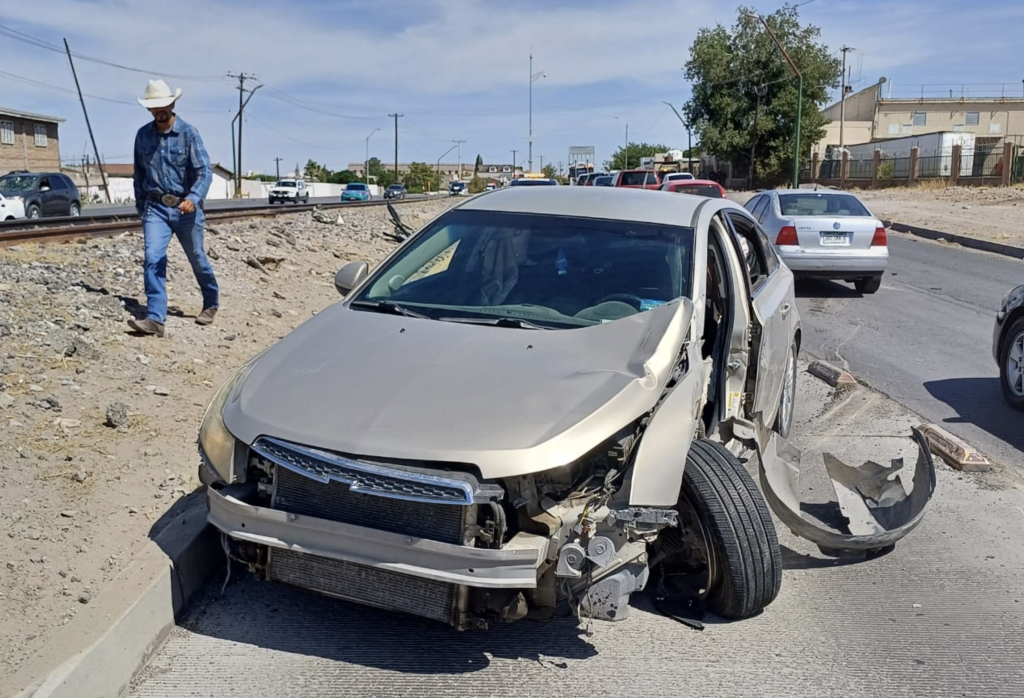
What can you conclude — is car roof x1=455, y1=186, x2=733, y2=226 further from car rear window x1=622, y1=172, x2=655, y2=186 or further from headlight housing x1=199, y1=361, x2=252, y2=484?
car rear window x1=622, y1=172, x2=655, y2=186

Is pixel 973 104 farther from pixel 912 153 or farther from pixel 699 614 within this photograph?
pixel 699 614

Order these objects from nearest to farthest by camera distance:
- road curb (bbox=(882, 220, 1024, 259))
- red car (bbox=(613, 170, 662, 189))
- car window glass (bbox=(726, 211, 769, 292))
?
car window glass (bbox=(726, 211, 769, 292)), road curb (bbox=(882, 220, 1024, 259)), red car (bbox=(613, 170, 662, 189))

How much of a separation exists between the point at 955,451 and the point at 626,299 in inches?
111

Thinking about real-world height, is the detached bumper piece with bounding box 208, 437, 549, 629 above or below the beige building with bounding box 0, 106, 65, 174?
below

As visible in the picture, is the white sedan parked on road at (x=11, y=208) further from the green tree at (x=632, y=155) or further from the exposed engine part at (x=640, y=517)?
the green tree at (x=632, y=155)

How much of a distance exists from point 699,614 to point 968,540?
1795mm

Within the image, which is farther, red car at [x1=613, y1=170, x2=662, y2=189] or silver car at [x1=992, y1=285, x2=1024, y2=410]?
red car at [x1=613, y1=170, x2=662, y2=189]

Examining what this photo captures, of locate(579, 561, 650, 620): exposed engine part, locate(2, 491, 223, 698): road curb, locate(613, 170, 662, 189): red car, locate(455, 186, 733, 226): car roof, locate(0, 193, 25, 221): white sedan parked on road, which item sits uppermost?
locate(613, 170, 662, 189): red car

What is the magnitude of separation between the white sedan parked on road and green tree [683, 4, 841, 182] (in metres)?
51.1

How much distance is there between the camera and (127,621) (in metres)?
3.51

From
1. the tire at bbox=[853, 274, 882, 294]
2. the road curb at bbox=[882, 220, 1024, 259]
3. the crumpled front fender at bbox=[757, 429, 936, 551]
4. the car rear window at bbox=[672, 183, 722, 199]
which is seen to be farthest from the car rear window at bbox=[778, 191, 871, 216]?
the car rear window at bbox=[672, 183, 722, 199]

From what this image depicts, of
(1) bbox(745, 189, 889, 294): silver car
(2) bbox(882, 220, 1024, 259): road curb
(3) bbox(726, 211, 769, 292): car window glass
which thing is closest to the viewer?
(3) bbox(726, 211, 769, 292): car window glass

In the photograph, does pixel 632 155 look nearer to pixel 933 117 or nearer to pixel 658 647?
pixel 933 117

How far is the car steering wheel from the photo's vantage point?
4.48 meters
